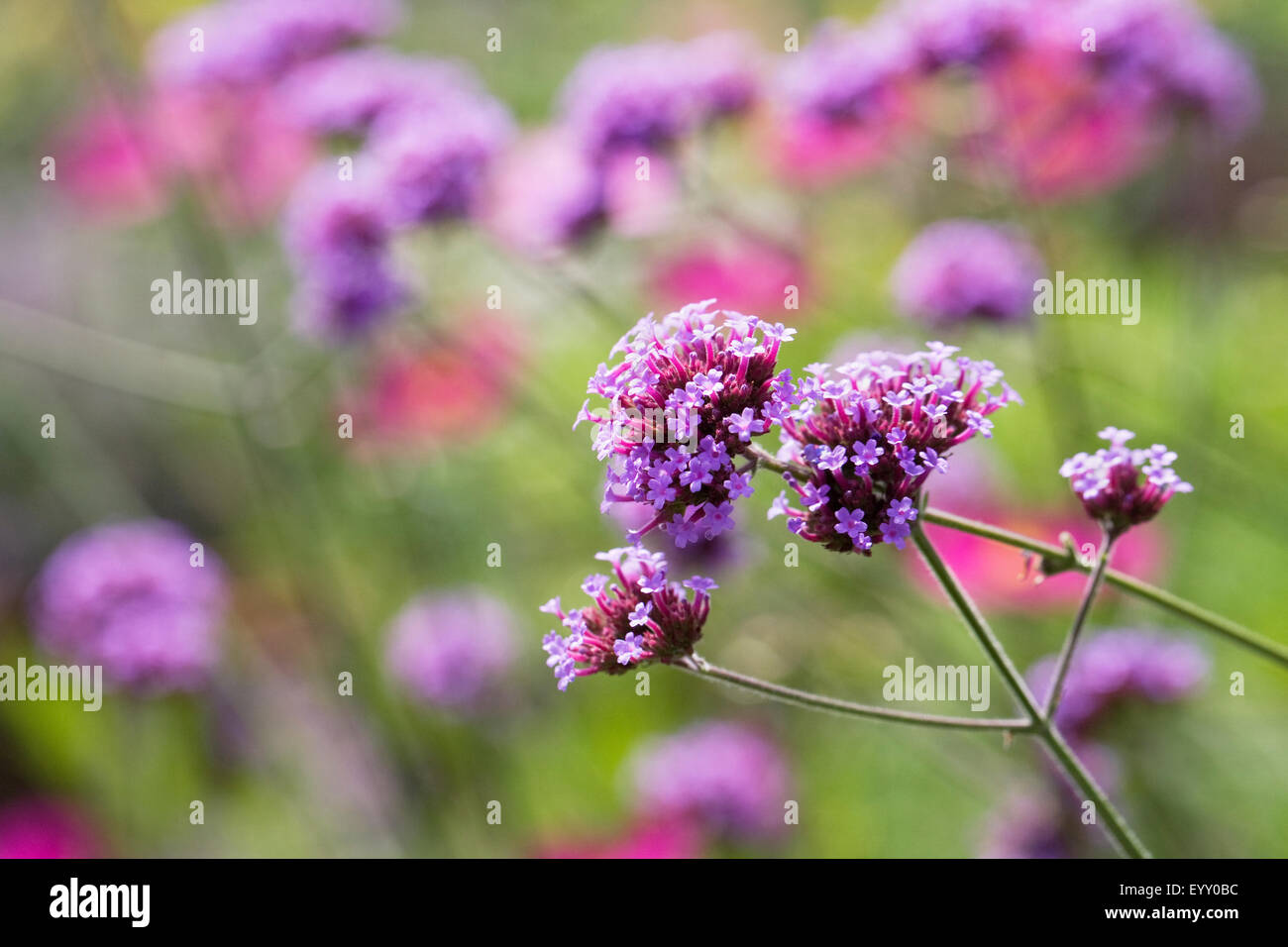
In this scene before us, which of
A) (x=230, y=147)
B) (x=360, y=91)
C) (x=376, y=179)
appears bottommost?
(x=376, y=179)

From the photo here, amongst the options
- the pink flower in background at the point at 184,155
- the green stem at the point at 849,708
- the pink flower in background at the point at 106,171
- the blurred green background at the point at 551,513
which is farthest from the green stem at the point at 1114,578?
the pink flower in background at the point at 106,171

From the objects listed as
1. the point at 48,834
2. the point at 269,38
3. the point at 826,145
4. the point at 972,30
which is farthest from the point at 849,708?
the point at 48,834

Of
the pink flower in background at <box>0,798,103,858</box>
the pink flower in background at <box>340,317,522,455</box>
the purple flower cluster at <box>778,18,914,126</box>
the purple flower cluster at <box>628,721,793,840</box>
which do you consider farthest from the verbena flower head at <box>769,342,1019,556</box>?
the pink flower in background at <box>0,798,103,858</box>

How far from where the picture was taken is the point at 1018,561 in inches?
112

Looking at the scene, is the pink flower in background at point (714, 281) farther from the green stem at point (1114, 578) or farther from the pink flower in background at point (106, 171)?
the green stem at point (1114, 578)

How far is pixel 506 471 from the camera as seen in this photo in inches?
182

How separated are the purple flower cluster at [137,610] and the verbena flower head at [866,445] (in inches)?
80.4

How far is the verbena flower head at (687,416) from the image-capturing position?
44.5 inches

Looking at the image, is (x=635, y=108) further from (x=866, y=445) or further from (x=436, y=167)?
(x=866, y=445)

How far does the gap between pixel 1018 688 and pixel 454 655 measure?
2.28 m

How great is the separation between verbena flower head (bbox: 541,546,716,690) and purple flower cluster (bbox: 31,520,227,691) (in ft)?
Result: 6.05

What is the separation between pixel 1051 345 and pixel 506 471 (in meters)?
2.37

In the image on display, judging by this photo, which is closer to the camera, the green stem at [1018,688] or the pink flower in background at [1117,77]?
the green stem at [1018,688]
